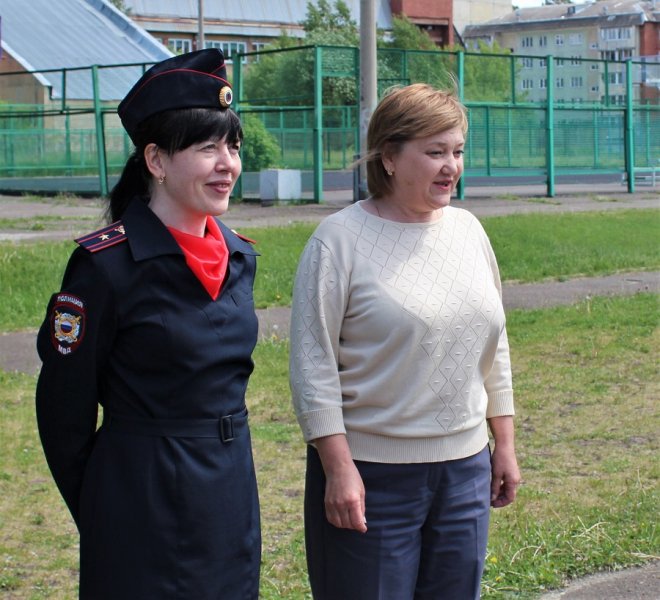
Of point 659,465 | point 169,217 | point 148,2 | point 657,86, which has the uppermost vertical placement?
point 148,2

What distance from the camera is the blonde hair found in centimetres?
298

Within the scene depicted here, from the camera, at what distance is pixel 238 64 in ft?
69.8

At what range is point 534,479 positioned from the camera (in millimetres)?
5691

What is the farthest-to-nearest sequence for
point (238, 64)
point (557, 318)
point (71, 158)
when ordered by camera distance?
point (71, 158), point (238, 64), point (557, 318)

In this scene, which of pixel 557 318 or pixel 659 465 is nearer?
pixel 659 465

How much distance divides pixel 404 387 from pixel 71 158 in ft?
80.0

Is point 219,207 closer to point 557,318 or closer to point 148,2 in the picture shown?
point 557,318

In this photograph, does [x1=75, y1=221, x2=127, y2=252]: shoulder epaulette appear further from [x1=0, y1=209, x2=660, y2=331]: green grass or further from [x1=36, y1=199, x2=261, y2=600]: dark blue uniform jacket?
[x1=0, y1=209, x2=660, y2=331]: green grass

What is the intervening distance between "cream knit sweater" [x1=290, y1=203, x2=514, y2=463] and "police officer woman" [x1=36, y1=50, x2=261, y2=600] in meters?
0.26

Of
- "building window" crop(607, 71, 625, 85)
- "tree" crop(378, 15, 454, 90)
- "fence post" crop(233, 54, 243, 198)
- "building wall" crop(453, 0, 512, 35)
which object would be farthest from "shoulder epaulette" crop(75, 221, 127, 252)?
"building wall" crop(453, 0, 512, 35)

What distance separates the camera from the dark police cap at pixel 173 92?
8.79 feet

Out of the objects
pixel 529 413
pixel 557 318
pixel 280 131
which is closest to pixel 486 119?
pixel 280 131

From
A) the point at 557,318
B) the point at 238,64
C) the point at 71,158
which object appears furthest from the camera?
the point at 71,158

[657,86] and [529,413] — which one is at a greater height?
[657,86]
